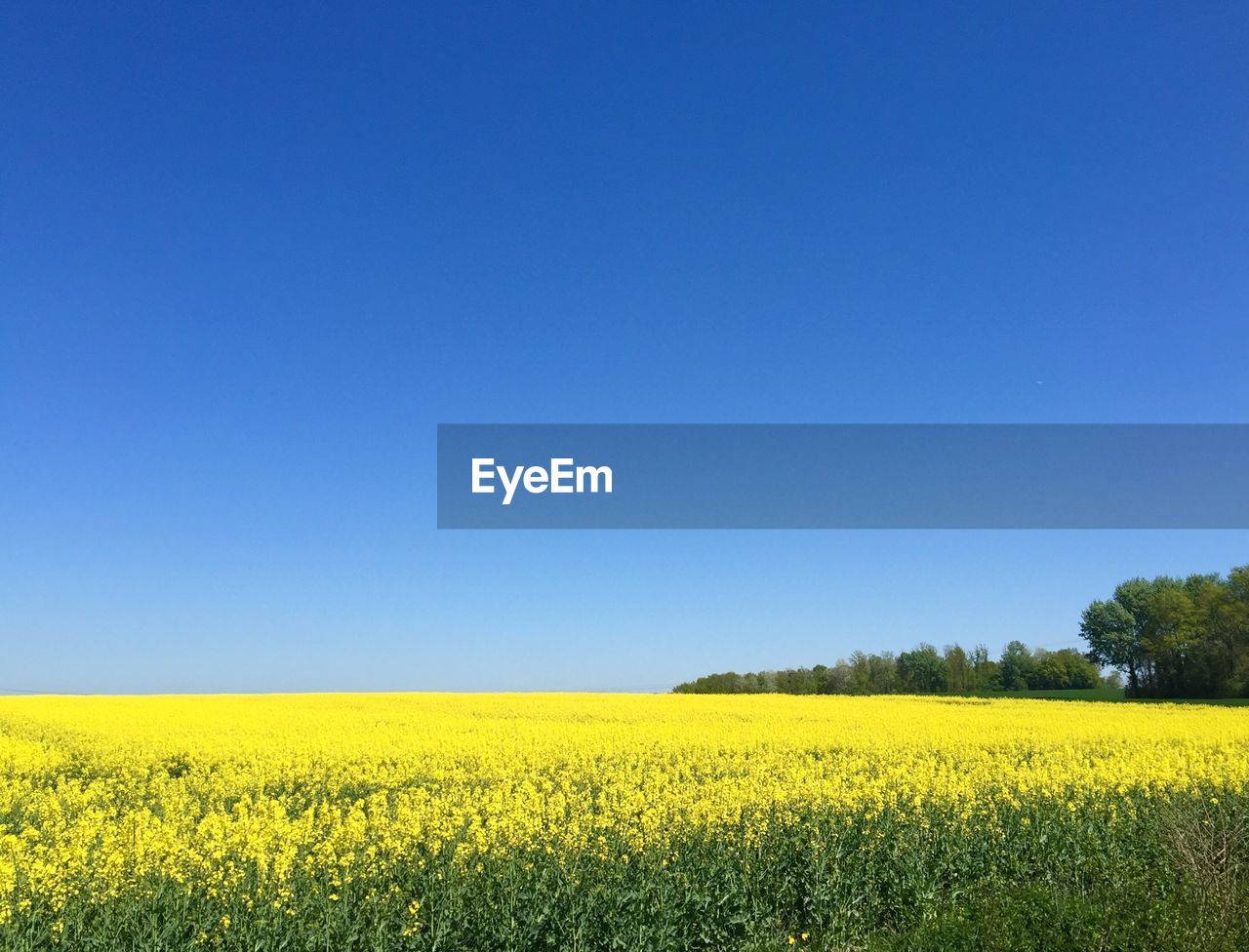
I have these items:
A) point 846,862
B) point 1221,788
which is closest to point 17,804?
point 846,862

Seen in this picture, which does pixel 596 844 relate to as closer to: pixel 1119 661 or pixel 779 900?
pixel 779 900

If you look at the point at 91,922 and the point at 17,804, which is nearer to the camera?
the point at 91,922

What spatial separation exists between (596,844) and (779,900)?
241 cm

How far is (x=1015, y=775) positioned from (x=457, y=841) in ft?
37.0

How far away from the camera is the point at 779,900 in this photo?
1059 cm

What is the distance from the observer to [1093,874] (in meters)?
12.5

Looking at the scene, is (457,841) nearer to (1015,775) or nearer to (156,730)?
(1015,775)

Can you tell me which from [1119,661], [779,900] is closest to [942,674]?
[1119,661]

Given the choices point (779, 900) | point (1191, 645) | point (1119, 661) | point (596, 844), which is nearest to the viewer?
point (779, 900)

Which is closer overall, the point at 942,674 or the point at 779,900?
the point at 779,900

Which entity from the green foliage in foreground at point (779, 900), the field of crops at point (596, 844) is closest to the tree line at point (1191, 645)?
the field of crops at point (596, 844)

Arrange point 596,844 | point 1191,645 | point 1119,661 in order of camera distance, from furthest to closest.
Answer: point 1119,661, point 1191,645, point 596,844

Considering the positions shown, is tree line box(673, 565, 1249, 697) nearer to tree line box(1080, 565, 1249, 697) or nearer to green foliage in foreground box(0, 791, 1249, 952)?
tree line box(1080, 565, 1249, 697)

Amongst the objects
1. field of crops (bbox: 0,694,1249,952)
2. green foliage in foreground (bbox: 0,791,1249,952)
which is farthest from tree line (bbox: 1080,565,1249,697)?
green foliage in foreground (bbox: 0,791,1249,952)
